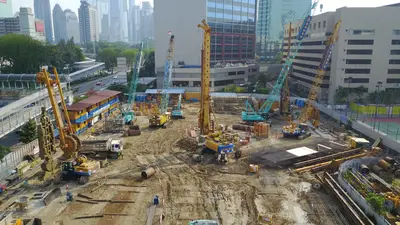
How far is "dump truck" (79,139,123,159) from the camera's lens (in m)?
23.5

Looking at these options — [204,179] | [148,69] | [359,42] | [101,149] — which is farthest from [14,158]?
[148,69]

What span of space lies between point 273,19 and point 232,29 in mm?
72144

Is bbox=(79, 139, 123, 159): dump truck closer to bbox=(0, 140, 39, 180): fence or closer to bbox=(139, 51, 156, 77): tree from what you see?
bbox=(0, 140, 39, 180): fence

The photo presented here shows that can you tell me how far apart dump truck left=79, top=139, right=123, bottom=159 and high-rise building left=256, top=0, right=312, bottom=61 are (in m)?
99.4

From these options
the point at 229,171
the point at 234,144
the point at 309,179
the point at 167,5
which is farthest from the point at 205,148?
the point at 167,5

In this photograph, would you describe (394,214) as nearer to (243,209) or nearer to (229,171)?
(243,209)

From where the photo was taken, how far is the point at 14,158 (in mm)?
21359

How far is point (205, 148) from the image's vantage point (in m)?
25.2

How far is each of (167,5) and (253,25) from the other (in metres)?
23.6

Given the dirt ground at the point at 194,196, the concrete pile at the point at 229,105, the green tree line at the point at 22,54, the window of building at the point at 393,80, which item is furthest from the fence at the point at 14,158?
the window of building at the point at 393,80

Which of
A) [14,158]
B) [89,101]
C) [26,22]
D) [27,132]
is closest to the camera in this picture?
[14,158]

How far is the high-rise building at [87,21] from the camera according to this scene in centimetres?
18225

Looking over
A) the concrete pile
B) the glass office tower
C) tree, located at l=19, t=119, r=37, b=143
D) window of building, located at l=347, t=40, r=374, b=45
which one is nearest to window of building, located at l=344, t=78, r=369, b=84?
window of building, located at l=347, t=40, r=374, b=45

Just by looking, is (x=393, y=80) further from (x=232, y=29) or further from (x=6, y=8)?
(x=6, y=8)
